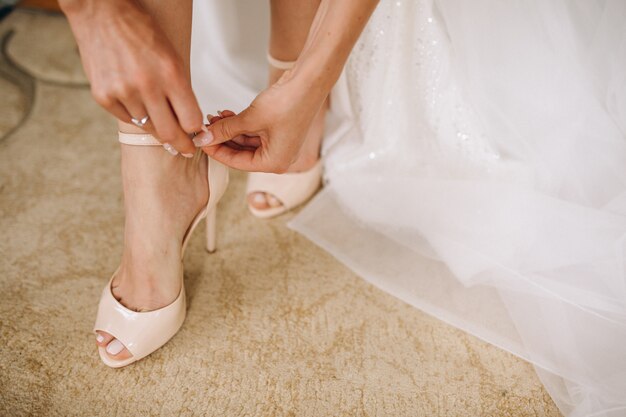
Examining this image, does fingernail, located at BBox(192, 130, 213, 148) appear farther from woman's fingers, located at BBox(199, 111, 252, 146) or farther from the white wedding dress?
the white wedding dress

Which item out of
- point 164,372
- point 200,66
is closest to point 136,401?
point 164,372

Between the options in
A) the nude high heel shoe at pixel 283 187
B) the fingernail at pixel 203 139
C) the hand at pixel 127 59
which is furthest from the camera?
the nude high heel shoe at pixel 283 187

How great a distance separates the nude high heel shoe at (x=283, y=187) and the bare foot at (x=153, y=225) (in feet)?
0.67

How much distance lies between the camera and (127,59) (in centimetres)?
Result: 52

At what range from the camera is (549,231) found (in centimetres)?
73

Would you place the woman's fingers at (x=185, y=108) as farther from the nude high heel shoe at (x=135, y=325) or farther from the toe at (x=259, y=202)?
the toe at (x=259, y=202)

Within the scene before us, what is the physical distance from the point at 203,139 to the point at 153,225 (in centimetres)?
15

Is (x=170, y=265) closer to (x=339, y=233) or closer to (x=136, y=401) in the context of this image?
(x=136, y=401)

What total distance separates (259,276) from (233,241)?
0.10 metres

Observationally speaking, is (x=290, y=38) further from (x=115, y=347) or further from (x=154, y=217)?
(x=115, y=347)

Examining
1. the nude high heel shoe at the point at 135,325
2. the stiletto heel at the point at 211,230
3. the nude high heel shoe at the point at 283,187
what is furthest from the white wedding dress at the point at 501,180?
the nude high heel shoe at the point at 135,325

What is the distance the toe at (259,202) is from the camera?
920 mm

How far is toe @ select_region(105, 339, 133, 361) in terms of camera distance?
26.5 inches

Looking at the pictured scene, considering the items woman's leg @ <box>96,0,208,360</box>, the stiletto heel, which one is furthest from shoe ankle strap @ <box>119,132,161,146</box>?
the stiletto heel
